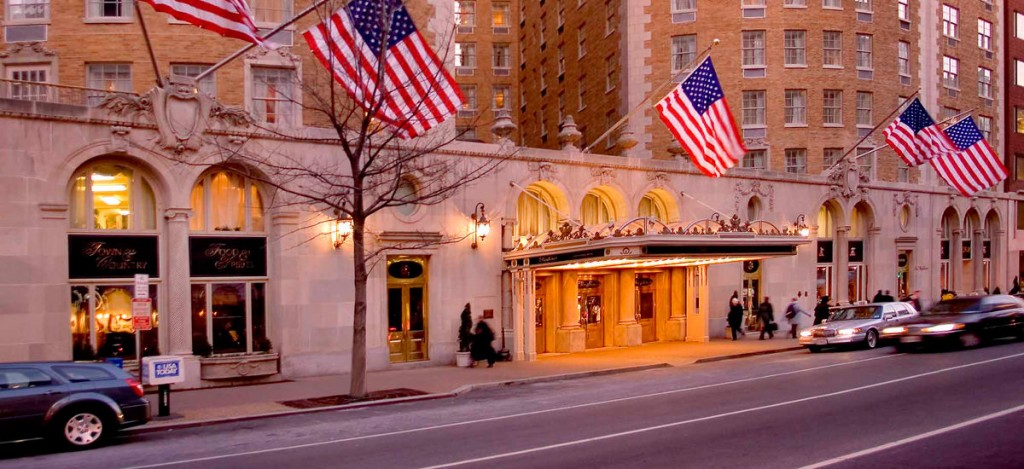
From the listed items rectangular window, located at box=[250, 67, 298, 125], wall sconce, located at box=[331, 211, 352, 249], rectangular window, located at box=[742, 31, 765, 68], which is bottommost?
wall sconce, located at box=[331, 211, 352, 249]

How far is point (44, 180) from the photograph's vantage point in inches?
758

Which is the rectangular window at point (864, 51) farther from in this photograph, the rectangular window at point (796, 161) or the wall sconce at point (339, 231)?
the wall sconce at point (339, 231)

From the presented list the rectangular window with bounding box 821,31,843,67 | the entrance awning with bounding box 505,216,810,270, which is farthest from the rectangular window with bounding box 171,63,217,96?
the rectangular window with bounding box 821,31,843,67

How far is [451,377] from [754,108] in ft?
68.9

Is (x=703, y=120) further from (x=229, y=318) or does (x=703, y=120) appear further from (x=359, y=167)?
(x=229, y=318)

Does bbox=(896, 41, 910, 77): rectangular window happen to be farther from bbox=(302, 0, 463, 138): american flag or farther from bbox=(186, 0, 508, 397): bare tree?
bbox=(302, 0, 463, 138): american flag

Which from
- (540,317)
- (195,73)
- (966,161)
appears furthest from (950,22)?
(195,73)

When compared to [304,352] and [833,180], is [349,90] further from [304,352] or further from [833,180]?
[833,180]

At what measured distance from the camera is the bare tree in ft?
60.6

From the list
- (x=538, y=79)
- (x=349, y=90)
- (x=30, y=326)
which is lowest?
(x=30, y=326)

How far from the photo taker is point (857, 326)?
26312 millimetres

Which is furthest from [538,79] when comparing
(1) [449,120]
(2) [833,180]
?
(1) [449,120]

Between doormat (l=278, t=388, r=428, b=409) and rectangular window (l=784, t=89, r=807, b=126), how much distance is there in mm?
24032

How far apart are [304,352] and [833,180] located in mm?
23660
